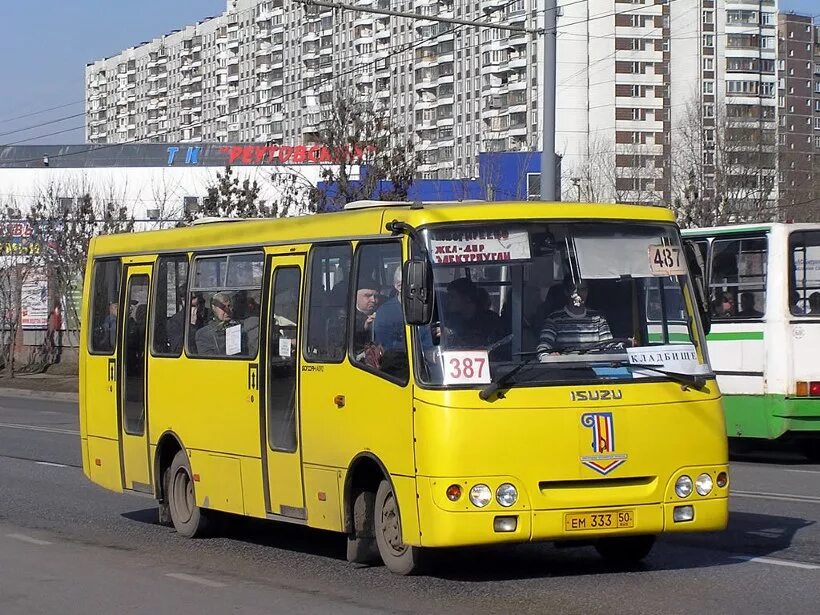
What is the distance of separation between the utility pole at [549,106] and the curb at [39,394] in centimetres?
2064

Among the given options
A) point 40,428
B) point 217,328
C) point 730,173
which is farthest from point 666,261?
point 730,173

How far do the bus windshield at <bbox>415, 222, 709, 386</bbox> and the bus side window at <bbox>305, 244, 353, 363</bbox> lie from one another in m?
1.14

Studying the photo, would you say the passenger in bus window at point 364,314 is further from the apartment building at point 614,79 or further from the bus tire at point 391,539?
the apartment building at point 614,79

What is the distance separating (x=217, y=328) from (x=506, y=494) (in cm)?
393

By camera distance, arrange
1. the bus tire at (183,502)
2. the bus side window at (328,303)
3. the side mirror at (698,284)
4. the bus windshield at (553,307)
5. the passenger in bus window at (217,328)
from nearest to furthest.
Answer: the bus windshield at (553,307)
the side mirror at (698,284)
the bus side window at (328,303)
the passenger in bus window at (217,328)
the bus tire at (183,502)

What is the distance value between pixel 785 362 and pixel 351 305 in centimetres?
934

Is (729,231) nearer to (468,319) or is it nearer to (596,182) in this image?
(468,319)

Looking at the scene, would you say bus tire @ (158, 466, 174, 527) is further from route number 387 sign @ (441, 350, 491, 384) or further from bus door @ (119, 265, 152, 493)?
route number 387 sign @ (441, 350, 491, 384)

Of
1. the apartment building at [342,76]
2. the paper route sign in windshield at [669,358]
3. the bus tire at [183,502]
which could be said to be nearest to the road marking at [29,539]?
the bus tire at [183,502]

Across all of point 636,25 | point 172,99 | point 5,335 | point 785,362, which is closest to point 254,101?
point 172,99

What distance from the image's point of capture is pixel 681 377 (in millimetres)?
9773

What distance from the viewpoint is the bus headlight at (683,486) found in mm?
9656

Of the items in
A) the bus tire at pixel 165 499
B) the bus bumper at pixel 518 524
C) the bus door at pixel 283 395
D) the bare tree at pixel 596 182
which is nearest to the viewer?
the bus bumper at pixel 518 524

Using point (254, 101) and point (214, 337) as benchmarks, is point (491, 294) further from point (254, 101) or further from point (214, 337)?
point (254, 101)
